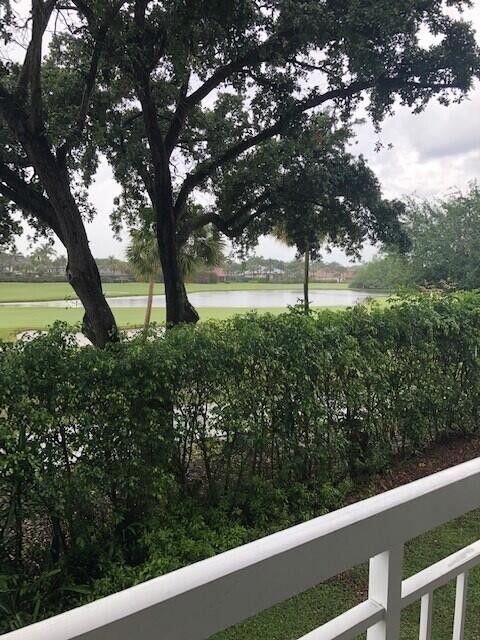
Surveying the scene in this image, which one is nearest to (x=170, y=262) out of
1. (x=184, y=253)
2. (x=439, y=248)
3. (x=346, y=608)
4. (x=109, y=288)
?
(x=109, y=288)

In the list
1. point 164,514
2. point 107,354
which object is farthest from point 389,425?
point 107,354

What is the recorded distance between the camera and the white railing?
0.41 meters

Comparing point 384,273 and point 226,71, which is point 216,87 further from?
point 384,273

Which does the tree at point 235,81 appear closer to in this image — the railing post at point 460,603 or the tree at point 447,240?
the tree at point 447,240

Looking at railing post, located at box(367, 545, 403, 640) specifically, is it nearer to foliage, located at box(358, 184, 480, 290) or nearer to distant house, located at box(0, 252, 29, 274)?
distant house, located at box(0, 252, 29, 274)

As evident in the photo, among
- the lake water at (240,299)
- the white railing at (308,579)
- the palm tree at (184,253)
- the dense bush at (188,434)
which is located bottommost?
the dense bush at (188,434)

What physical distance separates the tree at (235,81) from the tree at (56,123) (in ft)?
0.87

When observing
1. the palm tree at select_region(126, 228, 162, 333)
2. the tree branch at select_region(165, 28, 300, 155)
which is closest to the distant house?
the palm tree at select_region(126, 228, 162, 333)

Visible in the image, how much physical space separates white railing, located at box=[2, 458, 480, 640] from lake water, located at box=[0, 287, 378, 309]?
2.81 m

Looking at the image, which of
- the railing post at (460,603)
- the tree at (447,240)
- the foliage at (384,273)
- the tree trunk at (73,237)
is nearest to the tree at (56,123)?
the tree trunk at (73,237)

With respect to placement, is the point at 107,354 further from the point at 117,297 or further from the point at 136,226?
the point at 136,226

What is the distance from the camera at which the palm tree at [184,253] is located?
6.70m

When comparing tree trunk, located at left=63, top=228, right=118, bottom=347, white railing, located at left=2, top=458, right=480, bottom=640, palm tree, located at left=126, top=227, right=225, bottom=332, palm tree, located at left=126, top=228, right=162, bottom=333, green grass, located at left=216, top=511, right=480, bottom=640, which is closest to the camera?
white railing, located at left=2, top=458, right=480, bottom=640

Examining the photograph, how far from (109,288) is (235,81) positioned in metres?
2.60
